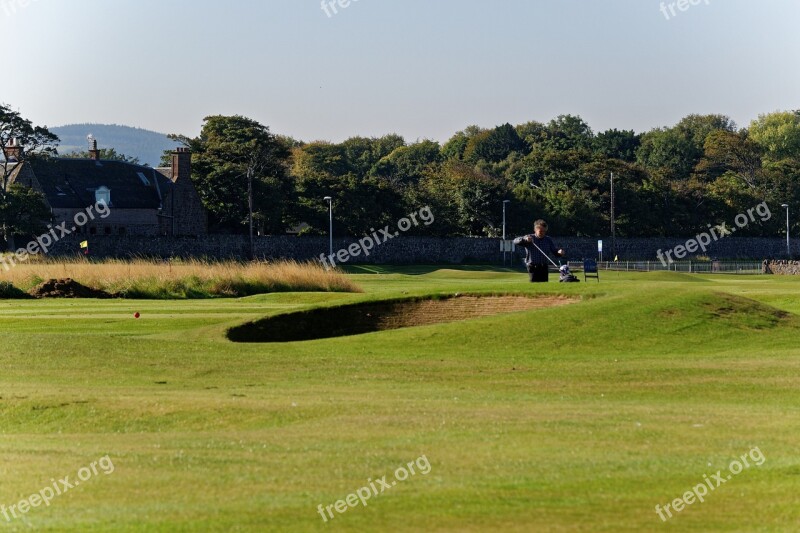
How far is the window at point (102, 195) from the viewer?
340 ft

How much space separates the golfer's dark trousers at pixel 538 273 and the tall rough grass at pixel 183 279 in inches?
920

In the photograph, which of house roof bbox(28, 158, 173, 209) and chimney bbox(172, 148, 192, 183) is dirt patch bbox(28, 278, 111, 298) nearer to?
house roof bbox(28, 158, 173, 209)

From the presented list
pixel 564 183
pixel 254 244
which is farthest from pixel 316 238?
pixel 564 183

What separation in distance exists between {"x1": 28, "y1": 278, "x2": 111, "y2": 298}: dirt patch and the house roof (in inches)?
2020

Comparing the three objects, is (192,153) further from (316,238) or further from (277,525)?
(277,525)

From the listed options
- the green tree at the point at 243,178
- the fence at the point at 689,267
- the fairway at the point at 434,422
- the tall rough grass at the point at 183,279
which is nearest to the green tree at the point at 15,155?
the green tree at the point at 243,178

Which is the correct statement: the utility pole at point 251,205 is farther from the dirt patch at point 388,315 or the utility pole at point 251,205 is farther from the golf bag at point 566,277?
the dirt patch at point 388,315

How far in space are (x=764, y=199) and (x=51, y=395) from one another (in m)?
134

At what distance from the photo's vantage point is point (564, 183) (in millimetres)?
133625

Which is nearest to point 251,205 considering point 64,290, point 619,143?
point 64,290

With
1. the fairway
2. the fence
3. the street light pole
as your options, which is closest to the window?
the street light pole

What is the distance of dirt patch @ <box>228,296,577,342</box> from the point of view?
92.6ft

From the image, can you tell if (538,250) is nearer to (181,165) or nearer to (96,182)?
(181,165)

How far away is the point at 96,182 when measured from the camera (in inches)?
4141
